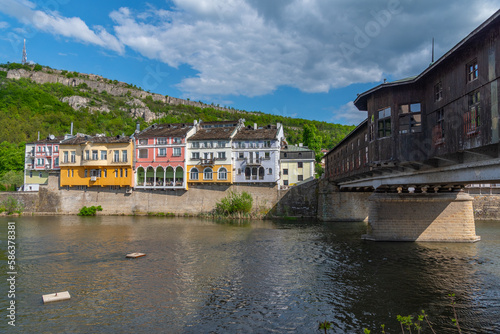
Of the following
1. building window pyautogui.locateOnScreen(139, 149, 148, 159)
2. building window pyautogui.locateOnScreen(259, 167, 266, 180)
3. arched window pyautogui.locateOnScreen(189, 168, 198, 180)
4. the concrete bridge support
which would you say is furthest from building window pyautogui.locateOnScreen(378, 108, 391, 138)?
building window pyautogui.locateOnScreen(139, 149, 148, 159)

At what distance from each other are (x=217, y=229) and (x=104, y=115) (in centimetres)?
11631

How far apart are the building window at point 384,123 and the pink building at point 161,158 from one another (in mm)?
41154

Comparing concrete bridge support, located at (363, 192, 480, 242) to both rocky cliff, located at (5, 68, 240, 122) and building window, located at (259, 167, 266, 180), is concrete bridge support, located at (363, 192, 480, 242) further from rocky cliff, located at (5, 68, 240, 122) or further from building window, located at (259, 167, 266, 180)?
rocky cliff, located at (5, 68, 240, 122)

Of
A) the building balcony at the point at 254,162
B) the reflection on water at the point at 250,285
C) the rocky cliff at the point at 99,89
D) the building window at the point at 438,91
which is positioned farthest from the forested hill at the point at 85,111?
the building window at the point at 438,91

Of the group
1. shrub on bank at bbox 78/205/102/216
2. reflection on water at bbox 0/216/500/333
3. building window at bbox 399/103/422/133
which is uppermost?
building window at bbox 399/103/422/133

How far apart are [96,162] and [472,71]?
2305 inches

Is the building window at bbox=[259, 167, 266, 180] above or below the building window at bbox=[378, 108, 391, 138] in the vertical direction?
below

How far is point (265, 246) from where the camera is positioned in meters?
27.5

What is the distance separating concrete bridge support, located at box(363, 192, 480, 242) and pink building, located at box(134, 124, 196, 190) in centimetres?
3657

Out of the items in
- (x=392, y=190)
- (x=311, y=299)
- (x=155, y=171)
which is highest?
(x=155, y=171)

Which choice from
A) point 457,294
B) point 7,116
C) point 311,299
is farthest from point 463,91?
point 7,116

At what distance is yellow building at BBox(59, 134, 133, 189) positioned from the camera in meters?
59.1

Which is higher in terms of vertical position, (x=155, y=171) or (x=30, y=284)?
(x=155, y=171)

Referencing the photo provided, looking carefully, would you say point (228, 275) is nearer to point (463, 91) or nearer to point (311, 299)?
point (311, 299)
